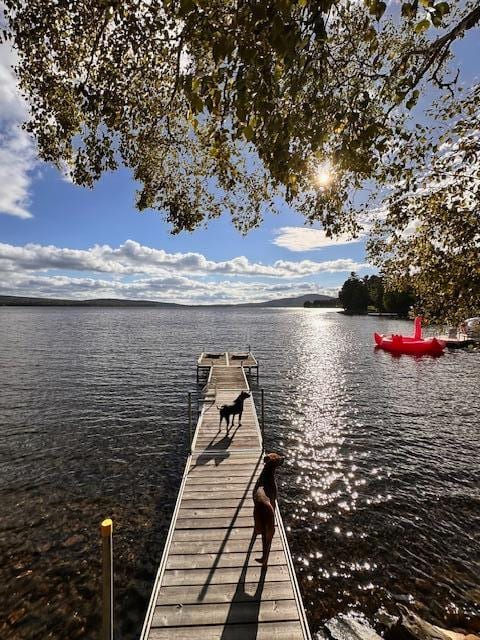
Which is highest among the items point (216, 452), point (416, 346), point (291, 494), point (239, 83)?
point (239, 83)

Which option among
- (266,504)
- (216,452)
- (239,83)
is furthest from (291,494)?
(239,83)

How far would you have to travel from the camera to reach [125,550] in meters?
11.2

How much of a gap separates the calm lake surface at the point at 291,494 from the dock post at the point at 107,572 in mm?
3773

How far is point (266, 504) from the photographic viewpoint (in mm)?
7914

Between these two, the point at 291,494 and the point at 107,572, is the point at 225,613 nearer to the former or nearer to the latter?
the point at 107,572

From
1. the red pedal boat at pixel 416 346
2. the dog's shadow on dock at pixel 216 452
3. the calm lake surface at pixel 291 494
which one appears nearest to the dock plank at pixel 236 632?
the calm lake surface at pixel 291 494

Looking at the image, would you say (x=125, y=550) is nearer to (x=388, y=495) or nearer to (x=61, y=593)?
(x=61, y=593)

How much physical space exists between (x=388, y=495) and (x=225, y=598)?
9.45m

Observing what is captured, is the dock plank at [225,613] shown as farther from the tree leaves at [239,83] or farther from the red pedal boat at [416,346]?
the red pedal boat at [416,346]

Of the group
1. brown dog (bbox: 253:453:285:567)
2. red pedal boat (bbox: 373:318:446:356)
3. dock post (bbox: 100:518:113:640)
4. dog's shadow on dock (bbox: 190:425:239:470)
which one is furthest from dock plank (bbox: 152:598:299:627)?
red pedal boat (bbox: 373:318:446:356)

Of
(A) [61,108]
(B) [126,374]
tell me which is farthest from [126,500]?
(B) [126,374]

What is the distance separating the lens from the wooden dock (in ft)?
→ 22.1

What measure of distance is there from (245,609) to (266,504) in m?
1.89

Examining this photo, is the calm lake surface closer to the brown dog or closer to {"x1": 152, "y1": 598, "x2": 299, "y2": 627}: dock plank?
{"x1": 152, "y1": 598, "x2": 299, "y2": 627}: dock plank
